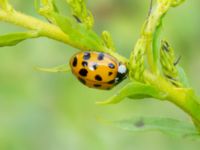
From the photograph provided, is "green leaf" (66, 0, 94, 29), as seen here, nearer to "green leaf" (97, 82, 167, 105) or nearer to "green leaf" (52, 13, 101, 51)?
"green leaf" (52, 13, 101, 51)

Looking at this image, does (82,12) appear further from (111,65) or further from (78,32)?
(111,65)

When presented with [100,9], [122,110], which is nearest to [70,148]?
[122,110]

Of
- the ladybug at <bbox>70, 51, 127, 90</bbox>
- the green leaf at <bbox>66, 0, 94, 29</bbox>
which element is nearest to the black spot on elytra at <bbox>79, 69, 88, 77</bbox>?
the ladybug at <bbox>70, 51, 127, 90</bbox>

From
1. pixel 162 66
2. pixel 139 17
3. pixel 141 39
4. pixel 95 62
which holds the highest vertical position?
pixel 141 39

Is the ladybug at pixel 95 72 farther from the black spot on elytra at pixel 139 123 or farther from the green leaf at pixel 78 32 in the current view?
the green leaf at pixel 78 32

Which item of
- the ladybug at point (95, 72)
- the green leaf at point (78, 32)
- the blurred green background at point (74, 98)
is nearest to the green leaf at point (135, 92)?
the green leaf at point (78, 32)

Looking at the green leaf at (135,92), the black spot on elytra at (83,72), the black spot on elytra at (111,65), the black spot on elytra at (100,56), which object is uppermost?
the green leaf at (135,92)

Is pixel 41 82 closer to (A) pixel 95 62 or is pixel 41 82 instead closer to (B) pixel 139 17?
(B) pixel 139 17
